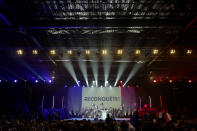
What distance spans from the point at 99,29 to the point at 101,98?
8.95m

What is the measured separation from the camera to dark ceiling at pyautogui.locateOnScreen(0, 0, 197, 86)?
9.07m

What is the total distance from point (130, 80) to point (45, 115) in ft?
26.4

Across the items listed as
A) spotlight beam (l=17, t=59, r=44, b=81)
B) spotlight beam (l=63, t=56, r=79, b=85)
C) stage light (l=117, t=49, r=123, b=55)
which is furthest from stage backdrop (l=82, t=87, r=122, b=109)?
stage light (l=117, t=49, r=123, b=55)

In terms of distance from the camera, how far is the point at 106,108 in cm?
1802

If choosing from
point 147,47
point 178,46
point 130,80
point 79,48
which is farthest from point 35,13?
point 130,80

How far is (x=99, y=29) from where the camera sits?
11.0 meters

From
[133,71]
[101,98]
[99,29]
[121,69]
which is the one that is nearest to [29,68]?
[101,98]

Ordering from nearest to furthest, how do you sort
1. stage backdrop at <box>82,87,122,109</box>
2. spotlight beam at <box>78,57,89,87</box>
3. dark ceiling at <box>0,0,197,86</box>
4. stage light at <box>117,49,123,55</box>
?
dark ceiling at <box>0,0,197,86</box> < stage light at <box>117,49,123,55</box> < spotlight beam at <box>78,57,89,87</box> < stage backdrop at <box>82,87,122,109</box>

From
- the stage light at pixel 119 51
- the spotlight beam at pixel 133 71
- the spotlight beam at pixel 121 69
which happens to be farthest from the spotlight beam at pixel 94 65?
the spotlight beam at pixel 133 71

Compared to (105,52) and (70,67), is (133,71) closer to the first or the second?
(105,52)

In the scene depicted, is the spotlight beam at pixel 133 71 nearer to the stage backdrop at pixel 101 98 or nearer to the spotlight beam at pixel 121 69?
the spotlight beam at pixel 121 69

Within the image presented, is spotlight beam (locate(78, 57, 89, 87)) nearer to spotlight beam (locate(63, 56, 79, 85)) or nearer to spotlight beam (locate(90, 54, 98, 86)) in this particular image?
spotlight beam (locate(90, 54, 98, 86))

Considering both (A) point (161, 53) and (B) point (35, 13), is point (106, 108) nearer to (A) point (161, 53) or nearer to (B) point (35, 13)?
(A) point (161, 53)

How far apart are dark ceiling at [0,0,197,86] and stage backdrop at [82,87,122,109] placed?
8.75ft
